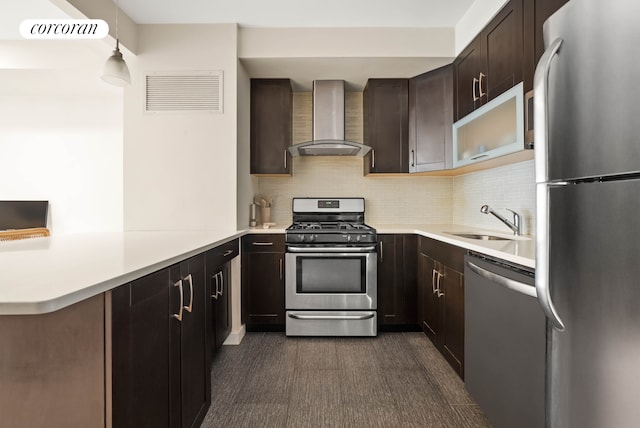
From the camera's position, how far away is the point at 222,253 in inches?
89.7

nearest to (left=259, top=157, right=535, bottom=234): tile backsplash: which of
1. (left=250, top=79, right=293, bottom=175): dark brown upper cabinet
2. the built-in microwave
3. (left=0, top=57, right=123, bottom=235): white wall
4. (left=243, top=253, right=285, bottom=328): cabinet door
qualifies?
(left=250, top=79, right=293, bottom=175): dark brown upper cabinet

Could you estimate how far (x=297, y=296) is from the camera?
2969 millimetres

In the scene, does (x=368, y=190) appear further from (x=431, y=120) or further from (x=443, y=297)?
(x=443, y=297)

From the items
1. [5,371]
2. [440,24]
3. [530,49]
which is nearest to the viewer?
[5,371]

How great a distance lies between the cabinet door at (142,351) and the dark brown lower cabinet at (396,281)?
1993mm

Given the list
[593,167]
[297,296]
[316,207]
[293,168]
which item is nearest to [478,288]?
[593,167]

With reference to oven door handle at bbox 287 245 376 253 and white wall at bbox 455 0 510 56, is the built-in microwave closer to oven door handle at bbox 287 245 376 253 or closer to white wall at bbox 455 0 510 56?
white wall at bbox 455 0 510 56

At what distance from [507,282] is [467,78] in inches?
75.7

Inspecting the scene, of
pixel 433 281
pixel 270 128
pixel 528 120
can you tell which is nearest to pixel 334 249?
pixel 433 281

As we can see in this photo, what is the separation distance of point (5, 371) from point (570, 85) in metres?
1.64

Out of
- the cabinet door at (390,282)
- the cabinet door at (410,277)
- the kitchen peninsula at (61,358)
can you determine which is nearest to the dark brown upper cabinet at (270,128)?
A: the cabinet door at (390,282)

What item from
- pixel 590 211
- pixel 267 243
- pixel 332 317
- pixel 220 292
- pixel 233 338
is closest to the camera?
pixel 590 211

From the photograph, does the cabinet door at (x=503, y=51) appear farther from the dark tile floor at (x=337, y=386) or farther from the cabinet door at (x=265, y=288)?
the cabinet door at (x=265, y=288)

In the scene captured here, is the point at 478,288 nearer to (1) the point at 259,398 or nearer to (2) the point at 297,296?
(1) the point at 259,398
